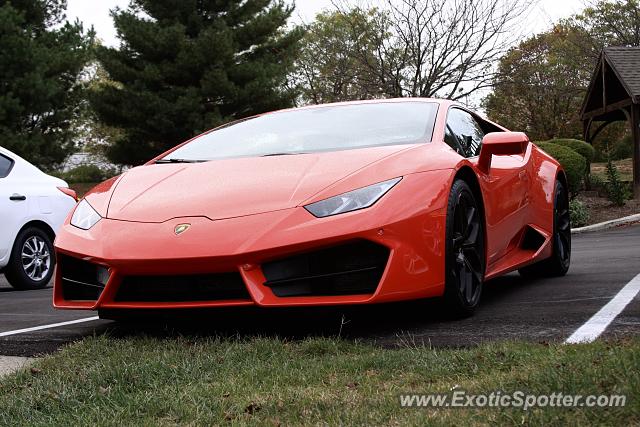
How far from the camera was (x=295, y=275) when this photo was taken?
4004mm

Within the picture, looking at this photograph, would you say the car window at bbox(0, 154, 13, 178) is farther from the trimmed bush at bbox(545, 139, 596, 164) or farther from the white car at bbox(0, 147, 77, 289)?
the trimmed bush at bbox(545, 139, 596, 164)

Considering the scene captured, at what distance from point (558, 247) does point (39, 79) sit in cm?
2209

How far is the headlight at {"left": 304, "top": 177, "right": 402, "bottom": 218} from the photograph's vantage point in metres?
4.02

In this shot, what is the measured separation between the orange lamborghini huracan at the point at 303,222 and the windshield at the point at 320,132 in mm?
14

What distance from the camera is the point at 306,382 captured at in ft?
10.2

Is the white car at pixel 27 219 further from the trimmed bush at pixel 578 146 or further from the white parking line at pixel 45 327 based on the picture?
the trimmed bush at pixel 578 146

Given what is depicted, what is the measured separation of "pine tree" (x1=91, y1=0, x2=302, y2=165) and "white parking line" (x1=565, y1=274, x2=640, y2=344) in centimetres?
2423

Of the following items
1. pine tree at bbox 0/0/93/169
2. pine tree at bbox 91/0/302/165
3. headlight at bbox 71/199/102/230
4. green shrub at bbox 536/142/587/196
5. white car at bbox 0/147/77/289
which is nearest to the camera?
headlight at bbox 71/199/102/230

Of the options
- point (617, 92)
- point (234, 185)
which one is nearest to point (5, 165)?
point (234, 185)

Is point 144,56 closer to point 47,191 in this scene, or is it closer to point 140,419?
point 47,191

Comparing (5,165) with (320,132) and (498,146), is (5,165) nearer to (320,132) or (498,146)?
(320,132)

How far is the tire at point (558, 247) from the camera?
6.44m

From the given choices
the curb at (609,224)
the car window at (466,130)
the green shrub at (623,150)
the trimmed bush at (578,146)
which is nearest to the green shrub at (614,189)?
the trimmed bush at (578,146)

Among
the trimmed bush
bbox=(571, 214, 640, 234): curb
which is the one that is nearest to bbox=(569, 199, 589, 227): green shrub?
bbox=(571, 214, 640, 234): curb
